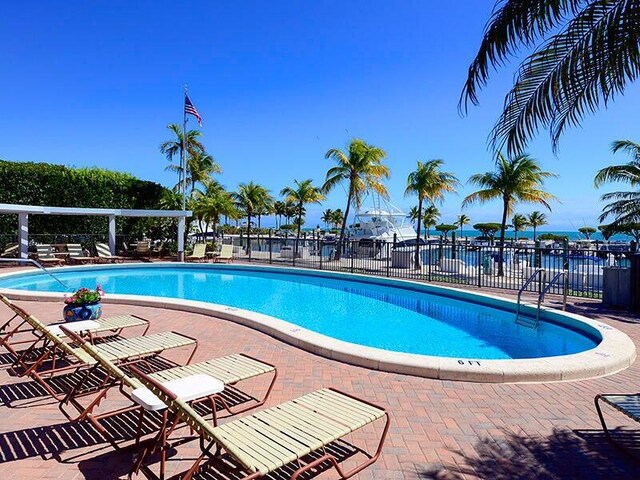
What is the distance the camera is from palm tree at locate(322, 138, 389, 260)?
22062mm

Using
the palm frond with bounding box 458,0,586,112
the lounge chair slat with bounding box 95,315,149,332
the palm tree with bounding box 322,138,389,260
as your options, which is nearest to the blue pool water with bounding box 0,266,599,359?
the lounge chair slat with bounding box 95,315,149,332

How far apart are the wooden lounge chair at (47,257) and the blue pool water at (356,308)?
1.15 meters

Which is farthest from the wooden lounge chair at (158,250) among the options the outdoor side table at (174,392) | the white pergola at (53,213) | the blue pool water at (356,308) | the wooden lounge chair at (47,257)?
the outdoor side table at (174,392)

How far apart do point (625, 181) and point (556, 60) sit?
1071 centimetres

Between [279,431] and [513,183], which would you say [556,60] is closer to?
[279,431]

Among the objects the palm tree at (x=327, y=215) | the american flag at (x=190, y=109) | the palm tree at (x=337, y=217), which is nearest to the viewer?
the american flag at (x=190, y=109)

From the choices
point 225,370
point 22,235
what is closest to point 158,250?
point 22,235

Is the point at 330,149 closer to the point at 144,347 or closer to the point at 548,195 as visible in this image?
the point at 548,195

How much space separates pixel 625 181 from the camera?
12750 mm

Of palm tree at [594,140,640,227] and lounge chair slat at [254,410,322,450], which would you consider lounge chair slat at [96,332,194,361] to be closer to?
lounge chair slat at [254,410,322,450]

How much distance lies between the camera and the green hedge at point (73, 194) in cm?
2070

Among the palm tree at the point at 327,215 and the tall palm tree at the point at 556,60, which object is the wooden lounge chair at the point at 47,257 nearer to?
the tall palm tree at the point at 556,60

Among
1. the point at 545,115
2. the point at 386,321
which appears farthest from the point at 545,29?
the point at 386,321

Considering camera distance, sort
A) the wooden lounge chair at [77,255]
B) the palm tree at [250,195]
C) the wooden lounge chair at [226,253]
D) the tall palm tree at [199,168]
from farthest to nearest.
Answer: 1. the tall palm tree at [199,168]
2. the palm tree at [250,195]
3. the wooden lounge chair at [226,253]
4. the wooden lounge chair at [77,255]
